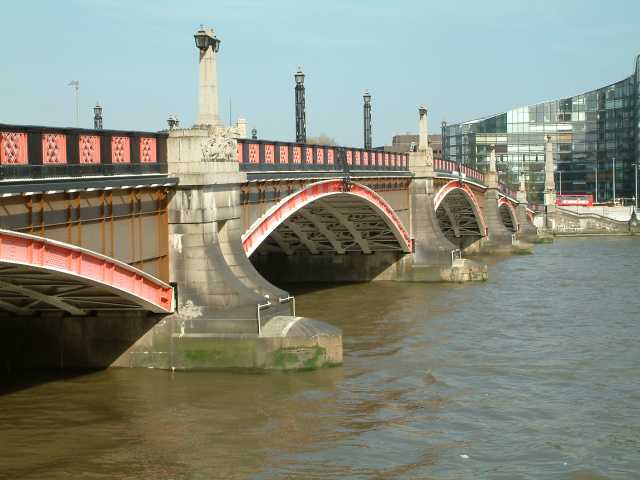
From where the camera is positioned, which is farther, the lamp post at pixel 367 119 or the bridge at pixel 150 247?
the lamp post at pixel 367 119

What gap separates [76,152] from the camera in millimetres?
21047

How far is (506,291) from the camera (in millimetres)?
45688

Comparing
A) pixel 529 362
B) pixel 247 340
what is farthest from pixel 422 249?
pixel 247 340

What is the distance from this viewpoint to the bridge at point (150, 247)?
20.2 m

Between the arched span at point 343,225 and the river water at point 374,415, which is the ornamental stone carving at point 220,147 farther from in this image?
the arched span at point 343,225

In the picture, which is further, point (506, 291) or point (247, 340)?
point (506, 291)

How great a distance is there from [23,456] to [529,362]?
1364 cm

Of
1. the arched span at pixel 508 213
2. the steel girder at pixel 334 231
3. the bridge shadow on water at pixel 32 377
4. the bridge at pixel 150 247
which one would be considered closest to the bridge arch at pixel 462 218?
the arched span at pixel 508 213

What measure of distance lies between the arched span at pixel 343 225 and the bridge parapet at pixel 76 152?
Answer: 12.7 metres

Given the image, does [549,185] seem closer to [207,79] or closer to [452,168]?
[452,168]

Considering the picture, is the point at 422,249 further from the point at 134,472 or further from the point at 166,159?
the point at 134,472

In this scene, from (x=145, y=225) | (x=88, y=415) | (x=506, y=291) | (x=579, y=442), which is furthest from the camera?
(x=506, y=291)

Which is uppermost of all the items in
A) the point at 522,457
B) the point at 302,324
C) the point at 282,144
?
the point at 282,144

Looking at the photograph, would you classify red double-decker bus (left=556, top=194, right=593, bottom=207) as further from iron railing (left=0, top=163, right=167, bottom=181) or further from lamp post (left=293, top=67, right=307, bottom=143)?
iron railing (left=0, top=163, right=167, bottom=181)
